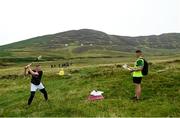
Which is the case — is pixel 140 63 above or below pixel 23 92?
above

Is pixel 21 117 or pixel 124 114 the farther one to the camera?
pixel 21 117

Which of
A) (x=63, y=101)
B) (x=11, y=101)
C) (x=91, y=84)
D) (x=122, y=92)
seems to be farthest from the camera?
(x=91, y=84)

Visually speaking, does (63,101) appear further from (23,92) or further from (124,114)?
(23,92)

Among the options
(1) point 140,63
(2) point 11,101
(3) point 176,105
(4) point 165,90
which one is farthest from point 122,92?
(2) point 11,101

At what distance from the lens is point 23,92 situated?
3180 cm

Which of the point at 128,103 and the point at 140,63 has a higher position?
the point at 140,63

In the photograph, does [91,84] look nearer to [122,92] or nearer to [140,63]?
[122,92]

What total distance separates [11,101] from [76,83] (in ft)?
23.1

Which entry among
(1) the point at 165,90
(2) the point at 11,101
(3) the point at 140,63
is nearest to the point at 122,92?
(1) the point at 165,90

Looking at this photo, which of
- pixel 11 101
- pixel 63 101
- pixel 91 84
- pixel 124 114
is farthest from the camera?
pixel 91 84

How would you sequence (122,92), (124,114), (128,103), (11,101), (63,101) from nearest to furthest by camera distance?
1. (124,114)
2. (128,103)
3. (63,101)
4. (122,92)
5. (11,101)

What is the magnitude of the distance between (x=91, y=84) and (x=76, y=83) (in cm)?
240

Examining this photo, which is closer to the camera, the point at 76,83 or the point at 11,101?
the point at 11,101

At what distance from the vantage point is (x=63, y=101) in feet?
77.3
